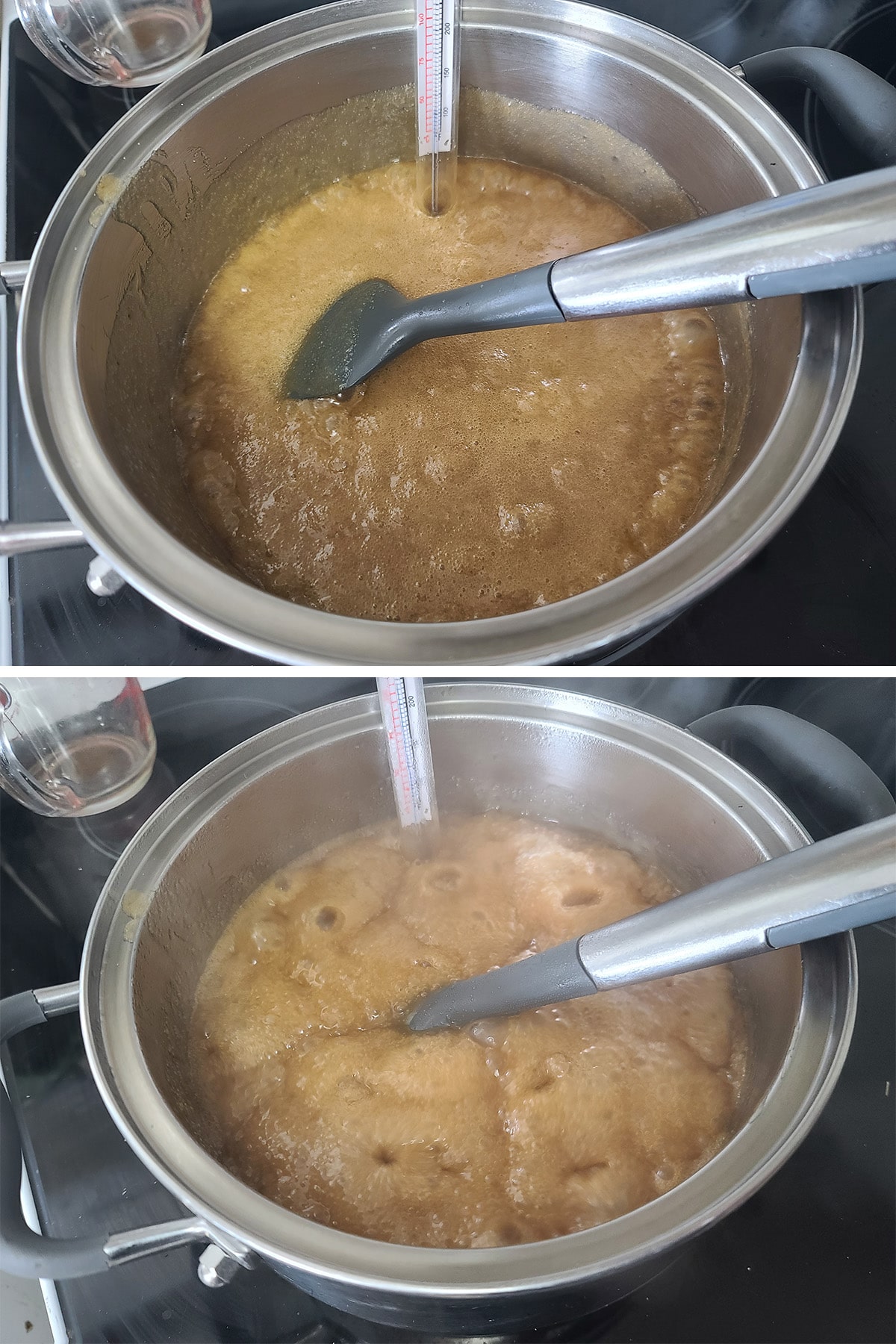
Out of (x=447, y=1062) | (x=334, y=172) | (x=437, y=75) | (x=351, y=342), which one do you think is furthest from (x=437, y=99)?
(x=447, y=1062)

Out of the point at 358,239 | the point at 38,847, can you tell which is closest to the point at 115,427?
the point at 358,239

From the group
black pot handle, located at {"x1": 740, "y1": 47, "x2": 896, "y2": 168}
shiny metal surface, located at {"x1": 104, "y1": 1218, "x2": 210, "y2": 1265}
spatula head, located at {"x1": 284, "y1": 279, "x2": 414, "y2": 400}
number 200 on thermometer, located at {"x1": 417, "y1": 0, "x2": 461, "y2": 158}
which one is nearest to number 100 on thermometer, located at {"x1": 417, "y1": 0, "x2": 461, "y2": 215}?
number 200 on thermometer, located at {"x1": 417, "y1": 0, "x2": 461, "y2": 158}

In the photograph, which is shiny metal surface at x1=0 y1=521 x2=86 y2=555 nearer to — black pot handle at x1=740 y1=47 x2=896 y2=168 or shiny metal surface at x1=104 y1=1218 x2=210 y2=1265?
shiny metal surface at x1=104 y1=1218 x2=210 y2=1265

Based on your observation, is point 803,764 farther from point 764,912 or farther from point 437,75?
point 437,75

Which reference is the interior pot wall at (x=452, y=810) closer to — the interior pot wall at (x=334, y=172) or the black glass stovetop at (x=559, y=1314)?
the black glass stovetop at (x=559, y=1314)

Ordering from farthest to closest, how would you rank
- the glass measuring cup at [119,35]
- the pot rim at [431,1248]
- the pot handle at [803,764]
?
the glass measuring cup at [119,35], the pot handle at [803,764], the pot rim at [431,1248]

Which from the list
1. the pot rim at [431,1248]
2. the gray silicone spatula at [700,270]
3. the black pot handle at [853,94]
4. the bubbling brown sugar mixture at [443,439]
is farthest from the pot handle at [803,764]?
the black pot handle at [853,94]
